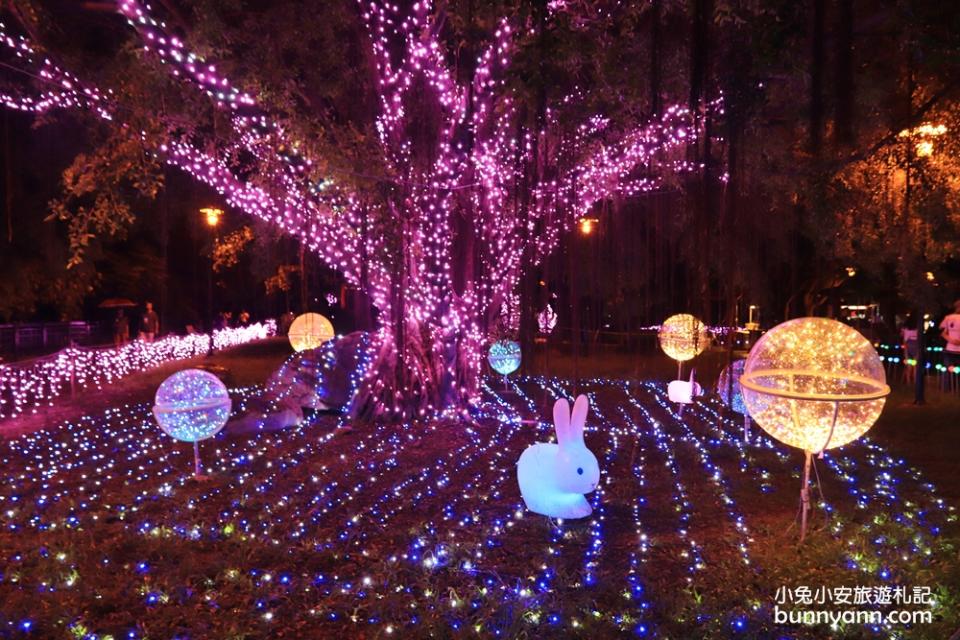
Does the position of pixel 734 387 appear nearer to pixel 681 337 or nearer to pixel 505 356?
pixel 681 337

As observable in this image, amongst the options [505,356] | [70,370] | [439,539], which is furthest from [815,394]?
[70,370]

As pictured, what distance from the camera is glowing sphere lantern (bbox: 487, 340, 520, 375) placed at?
12.8 m

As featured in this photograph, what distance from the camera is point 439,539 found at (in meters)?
5.02

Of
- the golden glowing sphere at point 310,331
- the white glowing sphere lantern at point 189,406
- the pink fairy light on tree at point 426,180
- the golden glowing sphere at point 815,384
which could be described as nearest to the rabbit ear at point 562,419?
the golden glowing sphere at point 815,384

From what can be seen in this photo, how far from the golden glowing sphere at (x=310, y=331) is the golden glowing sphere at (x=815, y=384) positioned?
1185 cm

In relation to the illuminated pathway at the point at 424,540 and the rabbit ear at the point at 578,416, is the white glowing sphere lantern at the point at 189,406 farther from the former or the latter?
the rabbit ear at the point at 578,416

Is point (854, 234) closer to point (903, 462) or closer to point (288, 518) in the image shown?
point (903, 462)

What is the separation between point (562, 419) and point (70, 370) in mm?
10674

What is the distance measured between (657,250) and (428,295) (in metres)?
12.3

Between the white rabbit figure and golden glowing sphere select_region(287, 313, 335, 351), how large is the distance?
1058 cm

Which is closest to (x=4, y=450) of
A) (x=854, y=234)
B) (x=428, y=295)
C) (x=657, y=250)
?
(x=428, y=295)

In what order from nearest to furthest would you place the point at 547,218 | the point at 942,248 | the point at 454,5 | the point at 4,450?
the point at 454,5 → the point at 4,450 → the point at 942,248 → the point at 547,218

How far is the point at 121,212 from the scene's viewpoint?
972 cm

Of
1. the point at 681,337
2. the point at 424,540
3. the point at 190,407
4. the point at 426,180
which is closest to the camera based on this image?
the point at 424,540
